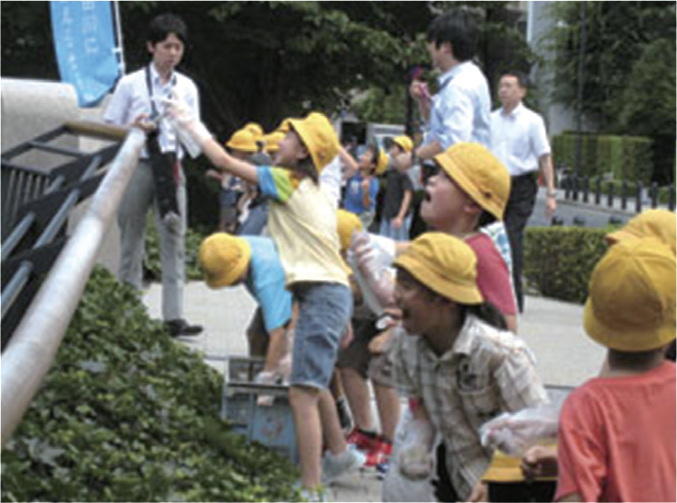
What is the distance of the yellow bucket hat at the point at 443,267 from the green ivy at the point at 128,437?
1.25m

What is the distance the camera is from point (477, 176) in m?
4.81

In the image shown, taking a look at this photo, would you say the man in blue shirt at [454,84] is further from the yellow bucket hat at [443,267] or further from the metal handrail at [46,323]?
the metal handrail at [46,323]

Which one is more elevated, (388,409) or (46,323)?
(46,323)

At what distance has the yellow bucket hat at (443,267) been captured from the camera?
164 inches

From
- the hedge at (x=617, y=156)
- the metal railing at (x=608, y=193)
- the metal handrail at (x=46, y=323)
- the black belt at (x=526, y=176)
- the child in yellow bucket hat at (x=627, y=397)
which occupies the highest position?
the metal handrail at (x=46, y=323)

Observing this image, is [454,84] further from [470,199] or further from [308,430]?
[470,199]

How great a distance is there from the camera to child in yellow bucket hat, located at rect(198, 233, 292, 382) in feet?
20.6

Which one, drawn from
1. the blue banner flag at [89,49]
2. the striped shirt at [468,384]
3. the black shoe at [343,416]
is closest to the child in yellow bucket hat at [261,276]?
the black shoe at [343,416]

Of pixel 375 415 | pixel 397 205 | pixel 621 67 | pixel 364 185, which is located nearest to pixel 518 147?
pixel 375 415

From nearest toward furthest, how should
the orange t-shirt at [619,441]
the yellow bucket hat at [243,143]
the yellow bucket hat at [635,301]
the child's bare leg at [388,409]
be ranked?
1. the orange t-shirt at [619,441]
2. the yellow bucket hat at [635,301]
3. the child's bare leg at [388,409]
4. the yellow bucket hat at [243,143]

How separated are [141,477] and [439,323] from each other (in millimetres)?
1778

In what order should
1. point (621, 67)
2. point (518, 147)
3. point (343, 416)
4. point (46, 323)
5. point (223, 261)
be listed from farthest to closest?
point (621, 67) < point (518, 147) < point (343, 416) < point (223, 261) < point (46, 323)

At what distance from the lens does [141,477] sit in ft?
18.2

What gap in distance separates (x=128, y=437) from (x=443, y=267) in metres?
2.27
